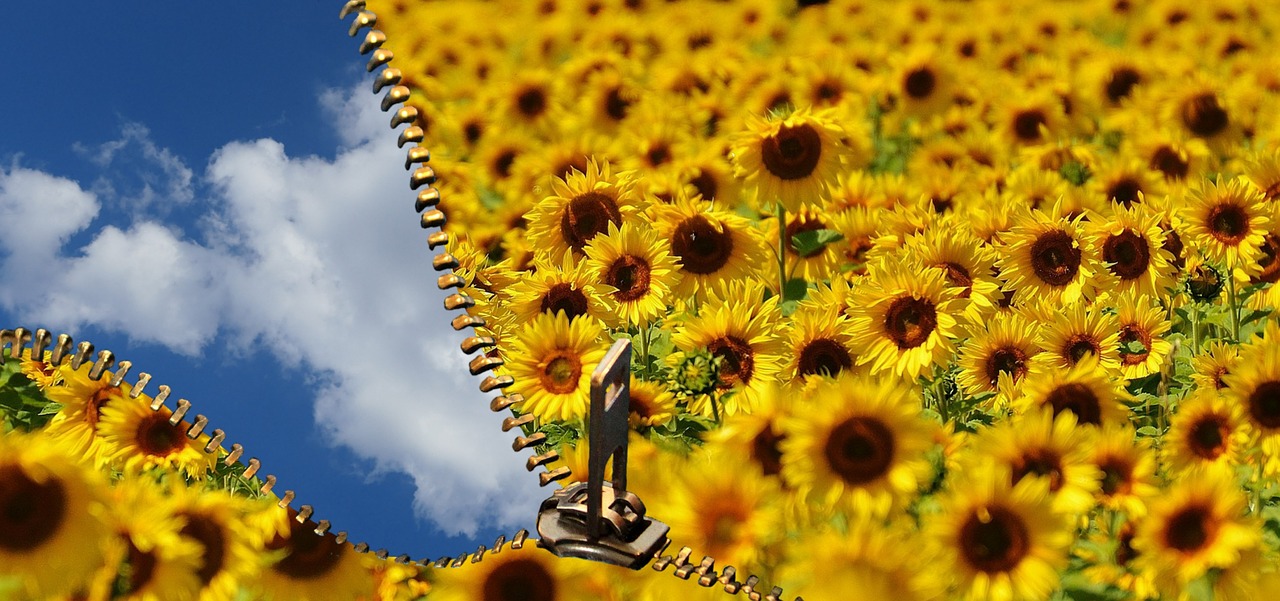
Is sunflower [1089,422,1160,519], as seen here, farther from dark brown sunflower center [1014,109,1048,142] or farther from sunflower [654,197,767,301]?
dark brown sunflower center [1014,109,1048,142]

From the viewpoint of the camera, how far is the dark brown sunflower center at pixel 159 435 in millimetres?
1061

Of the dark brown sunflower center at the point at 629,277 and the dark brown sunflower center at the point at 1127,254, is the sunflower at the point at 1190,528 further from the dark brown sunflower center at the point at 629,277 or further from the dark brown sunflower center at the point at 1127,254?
the dark brown sunflower center at the point at 629,277

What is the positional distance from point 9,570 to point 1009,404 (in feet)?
3.38

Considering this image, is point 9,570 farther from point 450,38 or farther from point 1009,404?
point 450,38

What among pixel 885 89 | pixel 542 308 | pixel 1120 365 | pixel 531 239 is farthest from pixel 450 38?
pixel 1120 365

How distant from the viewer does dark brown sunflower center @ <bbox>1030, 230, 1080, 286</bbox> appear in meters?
1.61

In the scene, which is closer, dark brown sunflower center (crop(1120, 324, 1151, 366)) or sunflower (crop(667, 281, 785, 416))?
sunflower (crop(667, 281, 785, 416))

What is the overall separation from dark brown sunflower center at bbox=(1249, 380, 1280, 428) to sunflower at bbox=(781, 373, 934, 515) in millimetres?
531

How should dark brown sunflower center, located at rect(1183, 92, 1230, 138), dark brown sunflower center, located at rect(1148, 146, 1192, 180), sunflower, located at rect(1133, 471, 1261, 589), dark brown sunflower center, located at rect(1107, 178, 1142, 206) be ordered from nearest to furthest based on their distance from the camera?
sunflower, located at rect(1133, 471, 1261, 589) < dark brown sunflower center, located at rect(1107, 178, 1142, 206) < dark brown sunflower center, located at rect(1148, 146, 1192, 180) < dark brown sunflower center, located at rect(1183, 92, 1230, 138)

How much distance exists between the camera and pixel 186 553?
0.85m

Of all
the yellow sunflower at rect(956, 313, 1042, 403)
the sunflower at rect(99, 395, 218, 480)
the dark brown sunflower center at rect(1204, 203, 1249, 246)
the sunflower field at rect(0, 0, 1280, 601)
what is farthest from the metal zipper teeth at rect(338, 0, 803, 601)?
the dark brown sunflower center at rect(1204, 203, 1249, 246)

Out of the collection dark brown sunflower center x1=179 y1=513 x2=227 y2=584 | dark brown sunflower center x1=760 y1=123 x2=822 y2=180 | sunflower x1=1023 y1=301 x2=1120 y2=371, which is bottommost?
dark brown sunflower center x1=179 y1=513 x2=227 y2=584

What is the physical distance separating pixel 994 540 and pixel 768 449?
22cm

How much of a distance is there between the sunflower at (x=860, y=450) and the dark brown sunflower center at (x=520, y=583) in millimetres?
244
